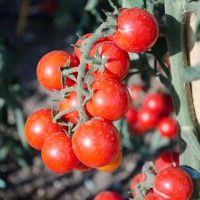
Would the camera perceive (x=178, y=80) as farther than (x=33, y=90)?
No

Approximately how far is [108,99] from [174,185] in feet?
0.66

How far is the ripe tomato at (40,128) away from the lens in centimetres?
82

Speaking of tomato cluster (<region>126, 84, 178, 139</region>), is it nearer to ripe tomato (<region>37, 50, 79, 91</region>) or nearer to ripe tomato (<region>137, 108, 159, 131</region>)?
ripe tomato (<region>137, 108, 159, 131</region>)

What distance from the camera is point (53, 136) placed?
794 millimetres

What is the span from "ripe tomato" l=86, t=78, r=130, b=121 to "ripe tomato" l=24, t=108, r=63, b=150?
89mm

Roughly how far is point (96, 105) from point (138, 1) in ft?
0.78

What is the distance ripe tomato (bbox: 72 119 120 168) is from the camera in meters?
0.74

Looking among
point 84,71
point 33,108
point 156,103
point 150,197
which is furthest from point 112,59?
point 33,108

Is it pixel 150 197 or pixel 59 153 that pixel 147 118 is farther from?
pixel 59 153

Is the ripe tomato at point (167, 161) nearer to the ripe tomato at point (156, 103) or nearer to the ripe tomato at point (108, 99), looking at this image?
the ripe tomato at point (108, 99)

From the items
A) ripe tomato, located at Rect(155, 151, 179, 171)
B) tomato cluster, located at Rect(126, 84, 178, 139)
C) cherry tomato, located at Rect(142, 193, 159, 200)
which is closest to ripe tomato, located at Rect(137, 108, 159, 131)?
tomato cluster, located at Rect(126, 84, 178, 139)

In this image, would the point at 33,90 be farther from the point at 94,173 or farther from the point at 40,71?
the point at 40,71

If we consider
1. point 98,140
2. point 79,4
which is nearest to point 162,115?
point 98,140

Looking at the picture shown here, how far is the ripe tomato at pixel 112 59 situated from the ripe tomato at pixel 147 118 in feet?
2.86
